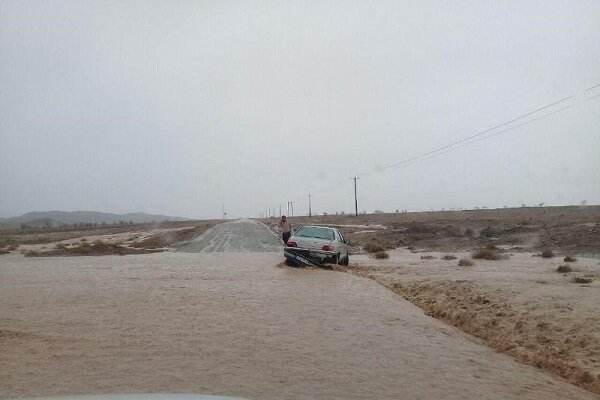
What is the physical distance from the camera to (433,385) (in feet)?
23.8

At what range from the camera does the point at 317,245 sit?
22.1 meters

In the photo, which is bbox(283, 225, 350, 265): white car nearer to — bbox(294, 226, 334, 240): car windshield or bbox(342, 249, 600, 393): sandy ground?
bbox(294, 226, 334, 240): car windshield

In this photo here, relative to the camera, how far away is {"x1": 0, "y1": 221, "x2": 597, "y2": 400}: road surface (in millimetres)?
7031

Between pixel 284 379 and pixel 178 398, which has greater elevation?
pixel 178 398

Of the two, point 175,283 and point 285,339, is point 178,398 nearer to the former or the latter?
point 285,339

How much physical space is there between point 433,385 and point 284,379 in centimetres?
183

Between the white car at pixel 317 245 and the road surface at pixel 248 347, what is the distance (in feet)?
14.7

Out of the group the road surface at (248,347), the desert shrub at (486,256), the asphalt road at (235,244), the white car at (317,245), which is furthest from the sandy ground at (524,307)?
the asphalt road at (235,244)

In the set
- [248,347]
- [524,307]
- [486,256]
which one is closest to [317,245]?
[486,256]

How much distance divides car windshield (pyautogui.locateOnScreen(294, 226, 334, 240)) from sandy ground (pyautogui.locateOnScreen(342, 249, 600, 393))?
7.00ft

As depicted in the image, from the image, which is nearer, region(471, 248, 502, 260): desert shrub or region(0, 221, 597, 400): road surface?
region(0, 221, 597, 400): road surface

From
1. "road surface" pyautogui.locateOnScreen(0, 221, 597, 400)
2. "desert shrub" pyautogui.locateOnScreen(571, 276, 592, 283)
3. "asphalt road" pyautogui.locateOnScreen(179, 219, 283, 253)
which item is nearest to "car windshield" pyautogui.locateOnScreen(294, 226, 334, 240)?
"road surface" pyautogui.locateOnScreen(0, 221, 597, 400)

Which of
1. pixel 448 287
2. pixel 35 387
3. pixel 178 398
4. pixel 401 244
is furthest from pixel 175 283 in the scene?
A: pixel 401 244

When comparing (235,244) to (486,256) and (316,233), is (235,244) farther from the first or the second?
(486,256)
